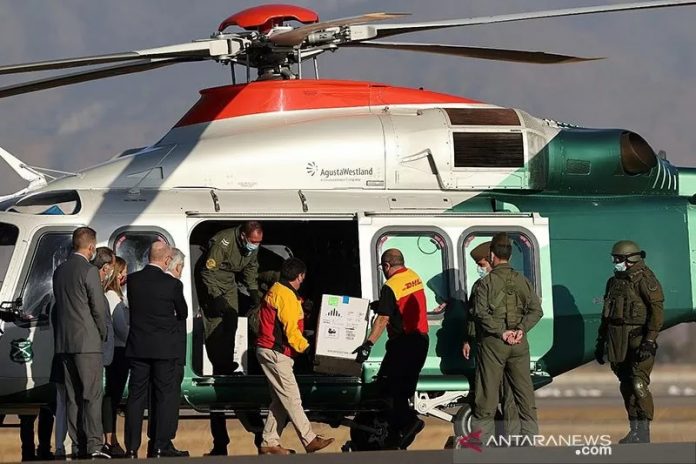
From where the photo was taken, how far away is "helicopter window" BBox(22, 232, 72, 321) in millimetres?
12344

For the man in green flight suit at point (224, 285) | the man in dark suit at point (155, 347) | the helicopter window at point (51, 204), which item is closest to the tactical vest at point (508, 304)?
the man in green flight suit at point (224, 285)

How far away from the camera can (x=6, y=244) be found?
1256 cm

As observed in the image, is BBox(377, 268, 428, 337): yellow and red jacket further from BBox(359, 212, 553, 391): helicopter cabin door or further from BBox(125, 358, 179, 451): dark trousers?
BBox(125, 358, 179, 451): dark trousers

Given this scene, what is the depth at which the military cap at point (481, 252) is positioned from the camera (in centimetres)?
1262

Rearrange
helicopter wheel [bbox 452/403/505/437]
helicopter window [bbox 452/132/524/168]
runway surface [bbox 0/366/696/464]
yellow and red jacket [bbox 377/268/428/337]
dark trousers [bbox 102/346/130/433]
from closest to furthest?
1. runway surface [bbox 0/366/696/464]
2. dark trousers [bbox 102/346/130/433]
3. yellow and red jacket [bbox 377/268/428/337]
4. helicopter wheel [bbox 452/403/505/437]
5. helicopter window [bbox 452/132/524/168]

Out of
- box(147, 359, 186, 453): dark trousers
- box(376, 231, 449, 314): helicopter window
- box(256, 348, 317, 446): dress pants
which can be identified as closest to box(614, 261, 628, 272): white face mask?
box(376, 231, 449, 314): helicopter window

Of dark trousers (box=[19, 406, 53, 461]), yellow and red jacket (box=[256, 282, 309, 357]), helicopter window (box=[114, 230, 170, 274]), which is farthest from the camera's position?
dark trousers (box=[19, 406, 53, 461])

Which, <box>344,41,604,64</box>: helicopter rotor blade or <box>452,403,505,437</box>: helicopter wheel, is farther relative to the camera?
<box>344,41,604,64</box>: helicopter rotor blade

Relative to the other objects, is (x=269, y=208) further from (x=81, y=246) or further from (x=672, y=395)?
(x=672, y=395)

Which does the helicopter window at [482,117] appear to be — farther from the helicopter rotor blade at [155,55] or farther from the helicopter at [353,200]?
the helicopter rotor blade at [155,55]

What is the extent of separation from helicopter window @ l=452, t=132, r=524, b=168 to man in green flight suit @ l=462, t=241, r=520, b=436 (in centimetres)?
90

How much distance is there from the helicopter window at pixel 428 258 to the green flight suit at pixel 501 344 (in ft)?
3.05

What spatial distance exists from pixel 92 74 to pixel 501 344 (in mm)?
4871

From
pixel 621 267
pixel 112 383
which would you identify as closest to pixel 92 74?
pixel 112 383
